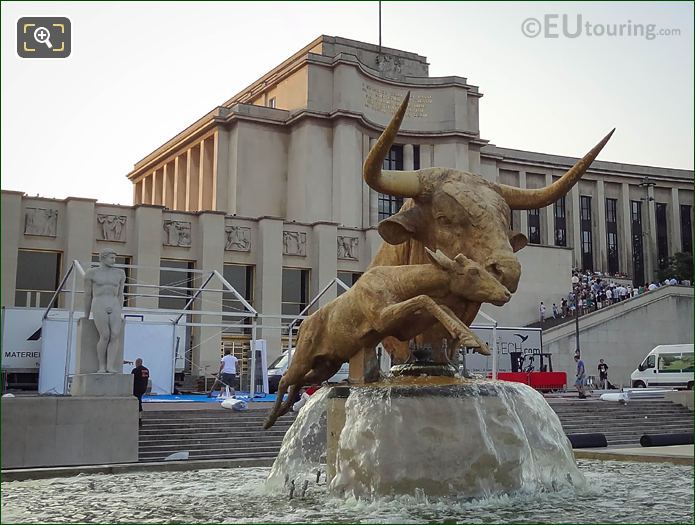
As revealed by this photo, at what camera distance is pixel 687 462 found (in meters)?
9.94

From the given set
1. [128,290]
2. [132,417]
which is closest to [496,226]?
[132,417]

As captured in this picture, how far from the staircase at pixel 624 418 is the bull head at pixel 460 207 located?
1289cm

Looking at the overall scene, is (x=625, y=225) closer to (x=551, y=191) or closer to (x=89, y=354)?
(x=89, y=354)

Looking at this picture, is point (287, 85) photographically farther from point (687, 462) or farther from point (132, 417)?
point (687, 462)

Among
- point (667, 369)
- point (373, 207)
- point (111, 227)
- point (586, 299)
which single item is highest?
point (373, 207)

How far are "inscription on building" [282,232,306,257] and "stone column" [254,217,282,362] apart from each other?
0.75m

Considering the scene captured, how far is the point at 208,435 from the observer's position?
1634cm

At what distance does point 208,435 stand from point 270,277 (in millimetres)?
25986

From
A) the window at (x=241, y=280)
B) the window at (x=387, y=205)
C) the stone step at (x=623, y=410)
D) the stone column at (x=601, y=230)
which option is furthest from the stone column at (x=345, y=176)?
the stone step at (x=623, y=410)

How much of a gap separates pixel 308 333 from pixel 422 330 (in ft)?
4.61

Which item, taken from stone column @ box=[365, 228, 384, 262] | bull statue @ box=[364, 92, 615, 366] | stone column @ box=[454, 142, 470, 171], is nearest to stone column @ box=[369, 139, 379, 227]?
stone column @ box=[454, 142, 470, 171]

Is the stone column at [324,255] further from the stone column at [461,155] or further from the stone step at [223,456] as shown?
the stone step at [223,456]

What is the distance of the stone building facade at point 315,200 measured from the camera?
39.8 m

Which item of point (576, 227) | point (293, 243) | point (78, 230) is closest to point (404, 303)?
point (78, 230)
